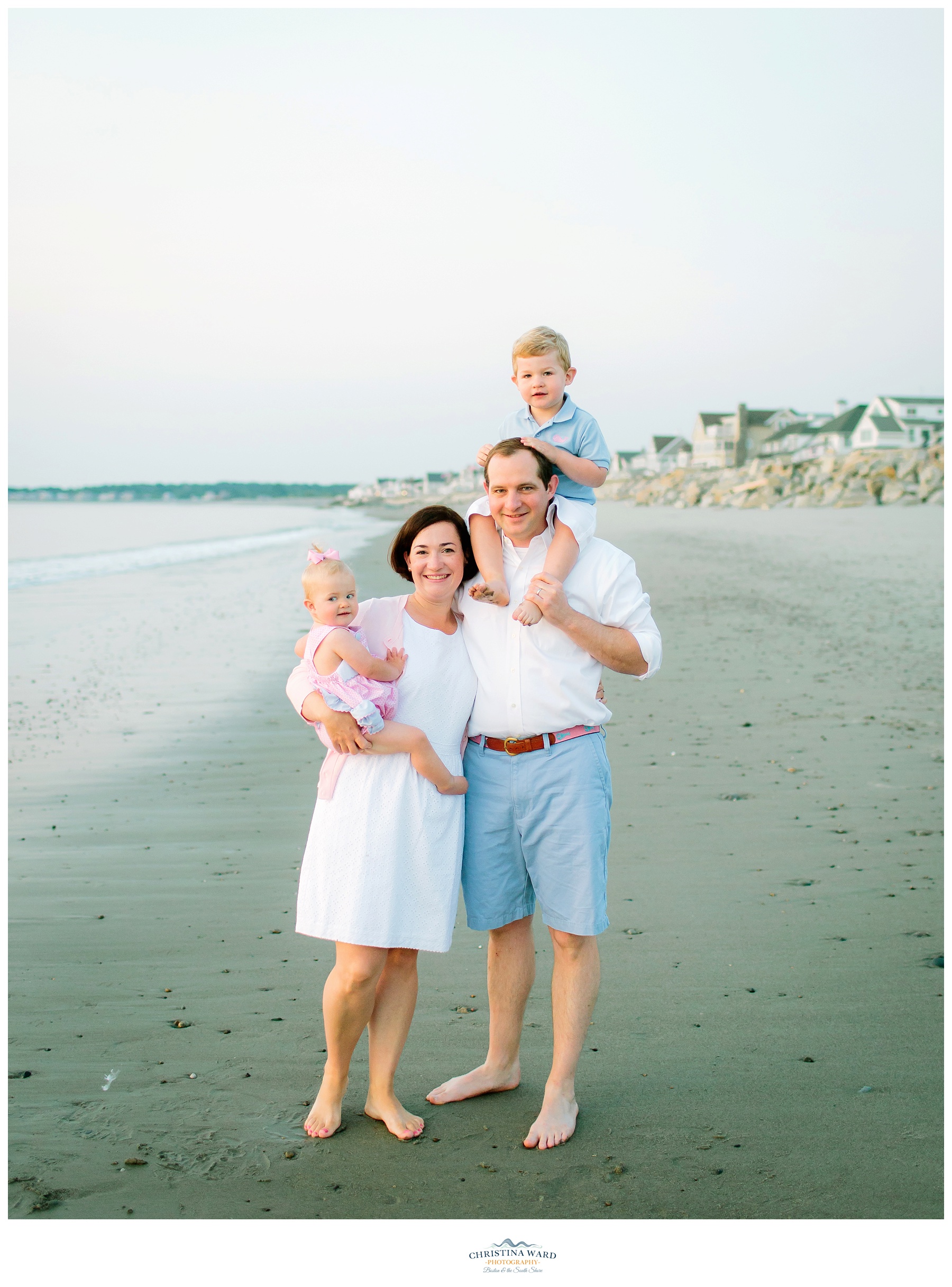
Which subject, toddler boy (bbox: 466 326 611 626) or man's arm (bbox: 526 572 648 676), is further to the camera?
toddler boy (bbox: 466 326 611 626)

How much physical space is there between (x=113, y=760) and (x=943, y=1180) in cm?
549

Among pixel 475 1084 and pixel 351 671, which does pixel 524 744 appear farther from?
pixel 475 1084

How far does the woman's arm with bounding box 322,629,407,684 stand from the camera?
105 inches

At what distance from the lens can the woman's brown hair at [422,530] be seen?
2.86 metres

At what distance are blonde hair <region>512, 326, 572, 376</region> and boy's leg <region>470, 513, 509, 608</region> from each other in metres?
0.58

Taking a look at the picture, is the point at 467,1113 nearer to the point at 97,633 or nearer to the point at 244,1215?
the point at 244,1215

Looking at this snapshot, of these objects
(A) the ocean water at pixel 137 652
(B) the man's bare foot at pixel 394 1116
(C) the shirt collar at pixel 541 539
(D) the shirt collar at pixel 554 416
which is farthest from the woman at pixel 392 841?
(A) the ocean water at pixel 137 652

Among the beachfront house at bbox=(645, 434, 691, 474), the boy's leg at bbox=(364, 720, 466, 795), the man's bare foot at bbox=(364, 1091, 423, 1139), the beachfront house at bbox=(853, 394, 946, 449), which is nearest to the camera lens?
the boy's leg at bbox=(364, 720, 466, 795)

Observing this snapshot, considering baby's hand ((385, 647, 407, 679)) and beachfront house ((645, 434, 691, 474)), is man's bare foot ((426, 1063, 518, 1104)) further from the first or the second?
beachfront house ((645, 434, 691, 474))

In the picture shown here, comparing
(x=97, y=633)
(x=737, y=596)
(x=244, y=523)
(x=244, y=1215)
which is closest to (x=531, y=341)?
(x=244, y=1215)

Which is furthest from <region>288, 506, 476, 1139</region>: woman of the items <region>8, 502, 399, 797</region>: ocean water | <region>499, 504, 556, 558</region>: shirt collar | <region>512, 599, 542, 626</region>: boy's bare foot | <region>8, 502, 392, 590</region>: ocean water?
<region>8, 502, 392, 590</region>: ocean water

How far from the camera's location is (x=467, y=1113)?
2.96 meters

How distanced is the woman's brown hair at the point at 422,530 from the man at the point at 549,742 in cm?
10

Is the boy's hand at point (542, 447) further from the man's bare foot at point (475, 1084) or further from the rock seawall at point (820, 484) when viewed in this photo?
the rock seawall at point (820, 484)
